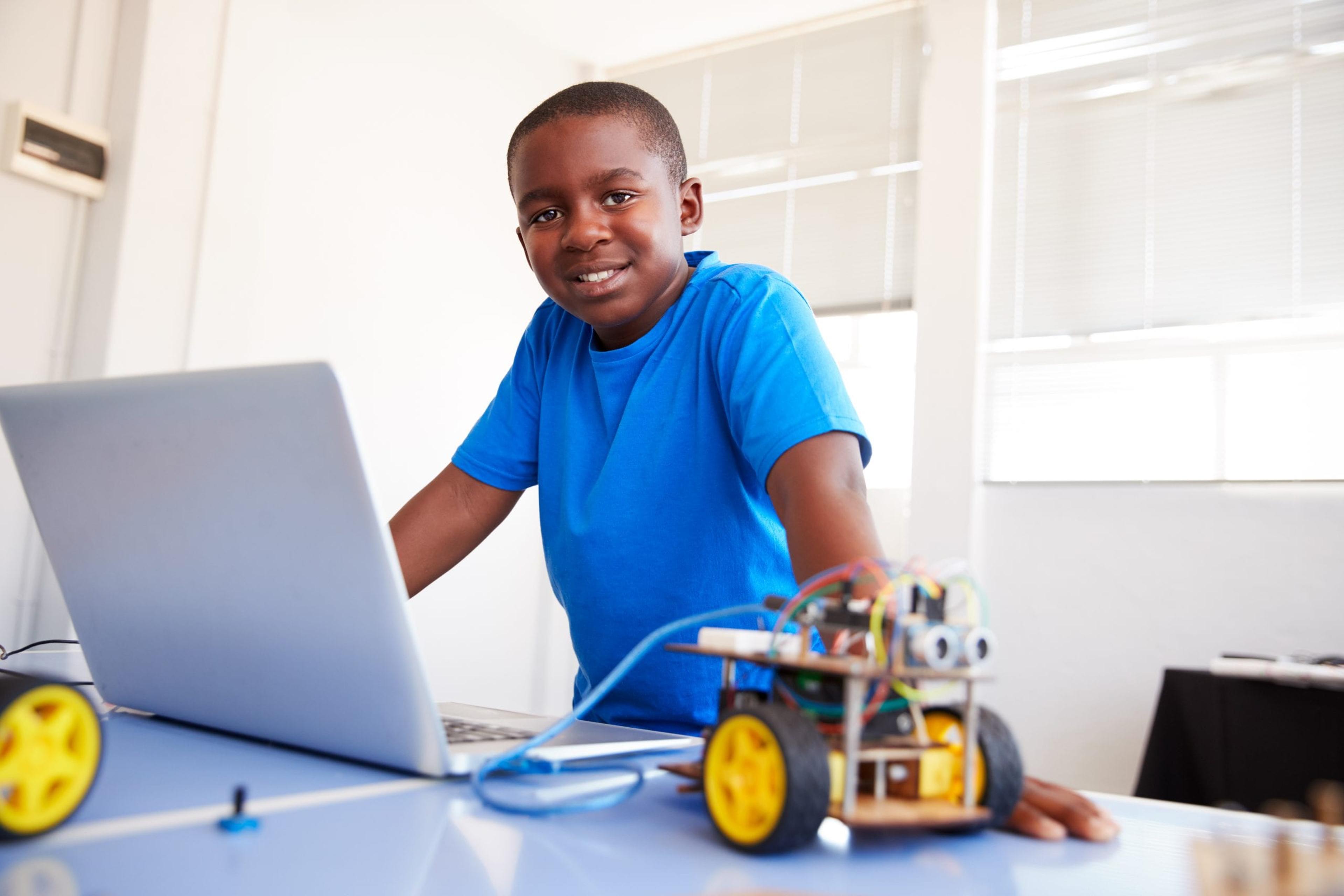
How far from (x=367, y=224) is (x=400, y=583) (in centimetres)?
285

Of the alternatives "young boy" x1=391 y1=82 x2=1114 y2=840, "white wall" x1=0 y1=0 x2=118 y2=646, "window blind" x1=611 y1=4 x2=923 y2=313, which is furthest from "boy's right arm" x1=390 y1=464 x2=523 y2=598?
"window blind" x1=611 y1=4 x2=923 y2=313

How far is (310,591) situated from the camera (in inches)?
22.2

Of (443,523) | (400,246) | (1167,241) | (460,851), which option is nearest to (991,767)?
(460,851)

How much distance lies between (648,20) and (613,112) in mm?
2989

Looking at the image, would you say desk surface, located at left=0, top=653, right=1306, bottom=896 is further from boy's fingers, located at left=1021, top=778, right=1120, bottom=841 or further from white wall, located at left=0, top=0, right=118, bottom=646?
white wall, located at left=0, top=0, right=118, bottom=646

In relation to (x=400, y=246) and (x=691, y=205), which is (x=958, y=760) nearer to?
(x=691, y=205)

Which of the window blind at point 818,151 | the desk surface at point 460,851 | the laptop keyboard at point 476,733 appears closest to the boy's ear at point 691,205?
the laptop keyboard at point 476,733

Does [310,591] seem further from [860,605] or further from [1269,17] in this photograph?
[1269,17]

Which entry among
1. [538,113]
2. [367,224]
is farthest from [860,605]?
[367,224]

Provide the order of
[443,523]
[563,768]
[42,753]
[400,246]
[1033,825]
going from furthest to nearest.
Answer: [400,246], [443,523], [563,768], [1033,825], [42,753]

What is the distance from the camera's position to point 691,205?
1167 millimetres

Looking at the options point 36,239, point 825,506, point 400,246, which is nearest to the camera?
point 825,506

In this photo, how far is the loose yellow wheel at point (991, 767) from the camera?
19.4 inches

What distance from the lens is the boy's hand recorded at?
0.52m
